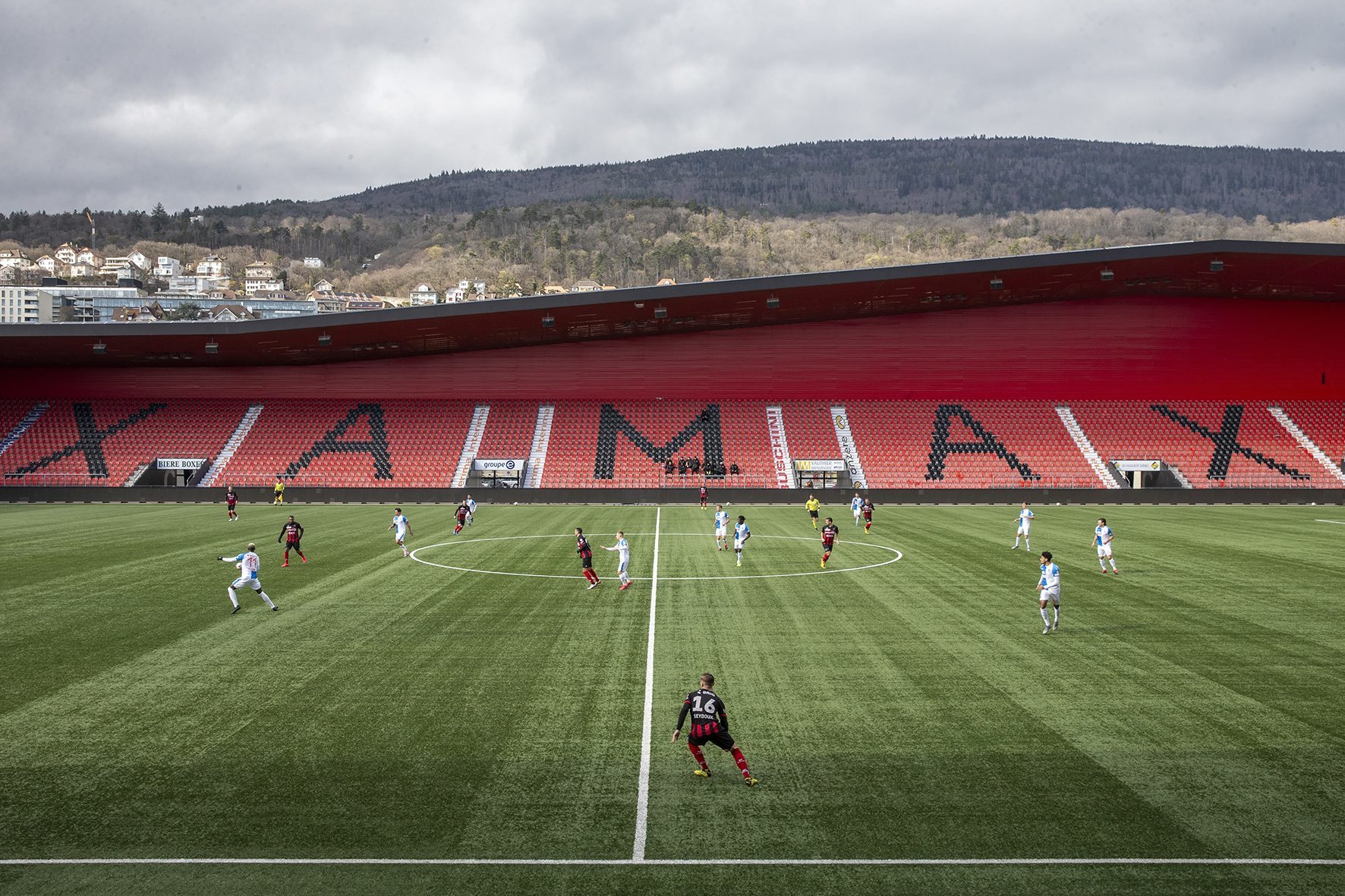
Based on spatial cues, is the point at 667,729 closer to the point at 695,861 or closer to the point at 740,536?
the point at 695,861

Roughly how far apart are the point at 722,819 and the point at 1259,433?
60.6 meters

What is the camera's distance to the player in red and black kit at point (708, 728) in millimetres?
10391

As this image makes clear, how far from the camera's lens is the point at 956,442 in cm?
5850

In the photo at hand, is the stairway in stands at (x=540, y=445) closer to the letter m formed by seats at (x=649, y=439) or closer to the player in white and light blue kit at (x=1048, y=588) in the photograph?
the letter m formed by seats at (x=649, y=439)

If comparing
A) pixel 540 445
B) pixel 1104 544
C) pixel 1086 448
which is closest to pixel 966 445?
pixel 1086 448

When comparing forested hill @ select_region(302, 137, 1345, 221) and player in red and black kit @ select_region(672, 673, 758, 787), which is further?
forested hill @ select_region(302, 137, 1345, 221)

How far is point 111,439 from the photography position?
193ft

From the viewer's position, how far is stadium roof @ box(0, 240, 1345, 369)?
5066 cm

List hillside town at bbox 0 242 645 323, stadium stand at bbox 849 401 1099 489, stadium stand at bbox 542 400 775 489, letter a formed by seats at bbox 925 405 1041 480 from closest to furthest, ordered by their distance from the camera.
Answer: stadium stand at bbox 849 401 1099 489, letter a formed by seats at bbox 925 405 1041 480, stadium stand at bbox 542 400 775 489, hillside town at bbox 0 242 645 323

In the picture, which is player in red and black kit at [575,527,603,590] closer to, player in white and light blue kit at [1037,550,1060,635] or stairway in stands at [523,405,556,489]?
player in white and light blue kit at [1037,550,1060,635]

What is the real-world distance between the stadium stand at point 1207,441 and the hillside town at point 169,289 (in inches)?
2430

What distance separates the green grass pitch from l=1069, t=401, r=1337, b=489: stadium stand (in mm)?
34828

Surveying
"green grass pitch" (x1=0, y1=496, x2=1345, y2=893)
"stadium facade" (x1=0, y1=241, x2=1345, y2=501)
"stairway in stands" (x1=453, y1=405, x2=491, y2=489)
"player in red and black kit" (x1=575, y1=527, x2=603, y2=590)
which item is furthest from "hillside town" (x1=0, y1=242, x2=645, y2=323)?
"green grass pitch" (x1=0, y1=496, x2=1345, y2=893)

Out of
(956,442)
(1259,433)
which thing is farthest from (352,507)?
(1259,433)
